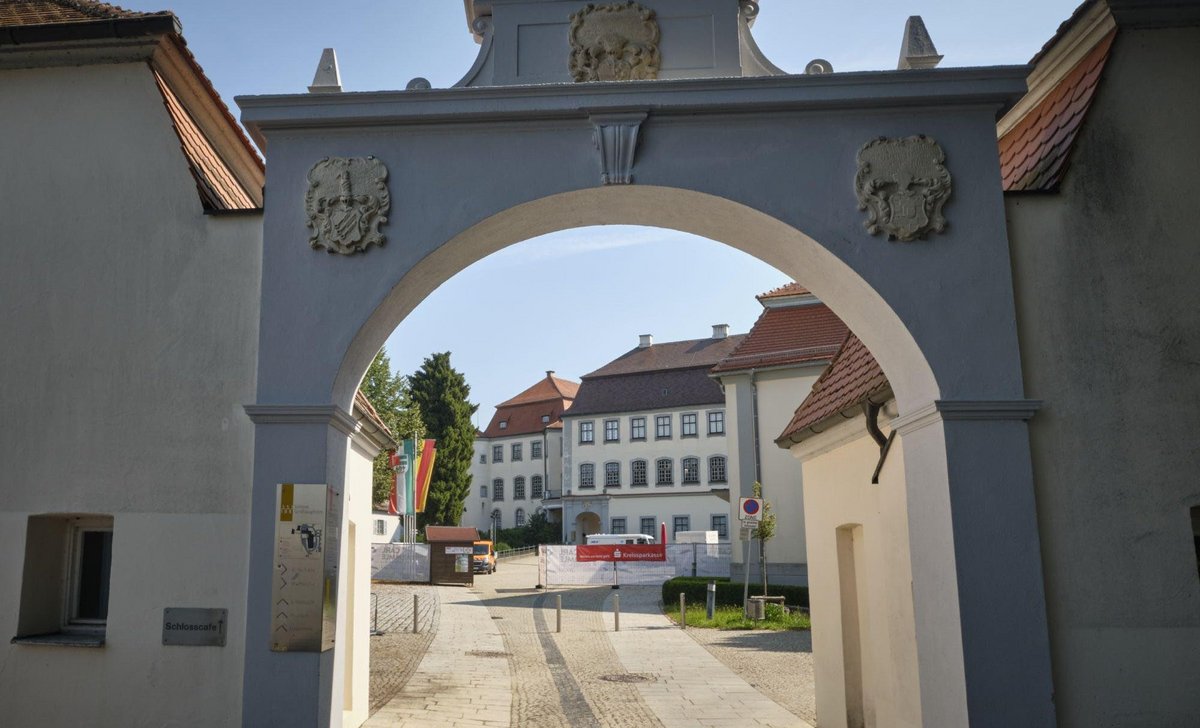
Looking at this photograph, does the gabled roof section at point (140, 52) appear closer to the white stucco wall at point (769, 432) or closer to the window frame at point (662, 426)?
the white stucco wall at point (769, 432)

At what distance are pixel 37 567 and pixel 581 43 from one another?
5.43 m

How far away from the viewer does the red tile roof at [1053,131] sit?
22.0 ft

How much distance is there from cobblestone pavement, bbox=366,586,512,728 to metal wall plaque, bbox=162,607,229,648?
4340mm

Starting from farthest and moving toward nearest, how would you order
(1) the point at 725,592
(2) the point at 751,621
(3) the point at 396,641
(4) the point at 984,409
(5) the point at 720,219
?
(1) the point at 725,592
(2) the point at 751,621
(3) the point at 396,641
(5) the point at 720,219
(4) the point at 984,409

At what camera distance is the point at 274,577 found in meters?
6.35

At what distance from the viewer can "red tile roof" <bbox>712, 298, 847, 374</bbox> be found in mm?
28141

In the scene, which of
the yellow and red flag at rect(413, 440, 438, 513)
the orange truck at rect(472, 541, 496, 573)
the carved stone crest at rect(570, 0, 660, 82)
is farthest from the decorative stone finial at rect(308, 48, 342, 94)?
the orange truck at rect(472, 541, 496, 573)

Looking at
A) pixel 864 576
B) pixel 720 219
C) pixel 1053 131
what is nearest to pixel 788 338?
pixel 864 576

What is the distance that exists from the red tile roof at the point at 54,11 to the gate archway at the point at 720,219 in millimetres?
2431

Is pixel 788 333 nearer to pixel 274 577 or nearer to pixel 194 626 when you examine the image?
pixel 274 577

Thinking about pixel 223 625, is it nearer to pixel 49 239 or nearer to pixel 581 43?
pixel 49 239

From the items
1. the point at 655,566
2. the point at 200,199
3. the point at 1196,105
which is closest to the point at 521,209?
the point at 200,199

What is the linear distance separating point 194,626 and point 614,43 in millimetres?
5036

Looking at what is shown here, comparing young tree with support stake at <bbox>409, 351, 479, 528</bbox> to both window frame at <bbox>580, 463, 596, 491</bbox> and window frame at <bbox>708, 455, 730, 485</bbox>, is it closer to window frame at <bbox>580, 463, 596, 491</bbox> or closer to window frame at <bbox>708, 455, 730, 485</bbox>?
window frame at <bbox>580, 463, 596, 491</bbox>
